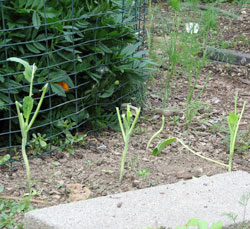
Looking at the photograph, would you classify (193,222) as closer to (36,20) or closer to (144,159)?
(144,159)

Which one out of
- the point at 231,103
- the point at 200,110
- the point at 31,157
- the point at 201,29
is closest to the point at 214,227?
the point at 31,157

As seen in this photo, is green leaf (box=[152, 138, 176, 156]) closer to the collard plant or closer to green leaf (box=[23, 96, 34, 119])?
the collard plant

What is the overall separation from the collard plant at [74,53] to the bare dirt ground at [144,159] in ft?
0.92

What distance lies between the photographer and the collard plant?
3.27m

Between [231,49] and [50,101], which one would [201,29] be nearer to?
[231,49]

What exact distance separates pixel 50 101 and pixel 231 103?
194 cm

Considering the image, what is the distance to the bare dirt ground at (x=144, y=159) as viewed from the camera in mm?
3146

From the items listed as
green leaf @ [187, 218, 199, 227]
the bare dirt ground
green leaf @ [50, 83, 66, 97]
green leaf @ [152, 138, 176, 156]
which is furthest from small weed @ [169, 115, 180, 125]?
green leaf @ [187, 218, 199, 227]

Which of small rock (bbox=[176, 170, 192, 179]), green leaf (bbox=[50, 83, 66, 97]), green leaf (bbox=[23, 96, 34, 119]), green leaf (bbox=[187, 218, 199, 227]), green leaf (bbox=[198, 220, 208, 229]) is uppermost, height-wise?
green leaf (bbox=[23, 96, 34, 119])

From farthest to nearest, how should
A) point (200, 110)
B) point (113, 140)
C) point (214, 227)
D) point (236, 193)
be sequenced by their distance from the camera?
point (200, 110) < point (113, 140) < point (236, 193) < point (214, 227)

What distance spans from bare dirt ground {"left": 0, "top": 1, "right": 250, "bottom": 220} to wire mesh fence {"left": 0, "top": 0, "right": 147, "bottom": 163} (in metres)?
0.17

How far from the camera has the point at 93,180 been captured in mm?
3211

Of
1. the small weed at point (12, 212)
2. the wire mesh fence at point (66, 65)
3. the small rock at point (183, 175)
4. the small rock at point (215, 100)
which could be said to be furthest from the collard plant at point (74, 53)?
the small rock at point (215, 100)

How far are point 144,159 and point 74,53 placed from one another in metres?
0.89
